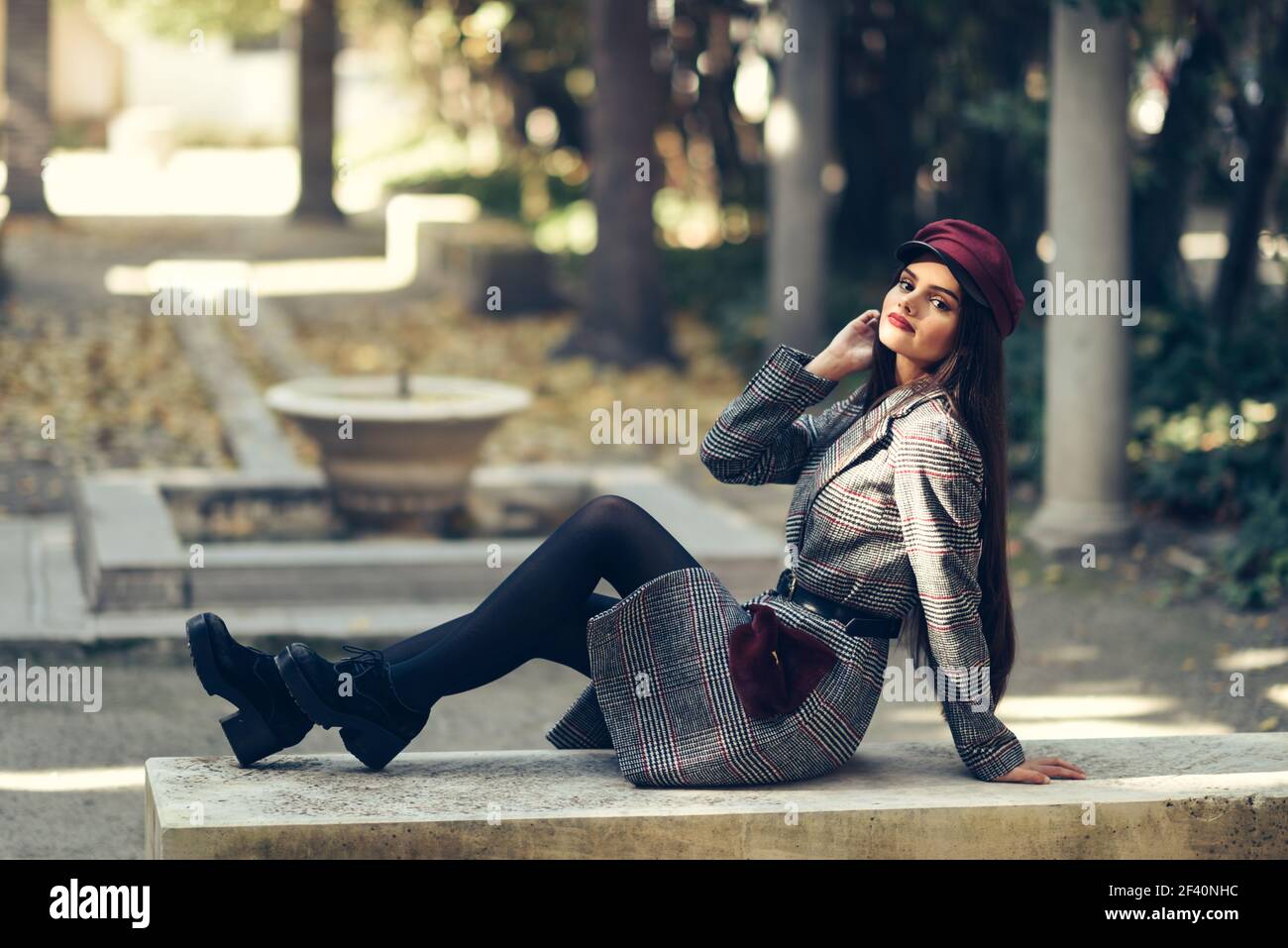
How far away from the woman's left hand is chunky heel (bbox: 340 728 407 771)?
133 centimetres

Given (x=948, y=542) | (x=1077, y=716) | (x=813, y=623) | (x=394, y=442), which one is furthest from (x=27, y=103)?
(x=948, y=542)

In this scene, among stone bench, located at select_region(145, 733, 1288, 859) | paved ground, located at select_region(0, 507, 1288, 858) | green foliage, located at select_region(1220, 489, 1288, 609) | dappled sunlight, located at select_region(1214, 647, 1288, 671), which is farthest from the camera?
green foliage, located at select_region(1220, 489, 1288, 609)

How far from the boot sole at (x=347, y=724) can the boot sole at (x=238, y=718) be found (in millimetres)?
109

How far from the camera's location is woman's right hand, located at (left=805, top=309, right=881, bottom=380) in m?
4.28

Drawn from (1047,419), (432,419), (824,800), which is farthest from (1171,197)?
(824,800)

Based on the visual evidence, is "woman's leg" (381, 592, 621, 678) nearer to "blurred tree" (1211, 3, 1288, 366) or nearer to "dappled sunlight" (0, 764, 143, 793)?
"dappled sunlight" (0, 764, 143, 793)

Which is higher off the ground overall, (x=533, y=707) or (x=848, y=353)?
(x=848, y=353)

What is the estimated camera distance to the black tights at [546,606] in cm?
413

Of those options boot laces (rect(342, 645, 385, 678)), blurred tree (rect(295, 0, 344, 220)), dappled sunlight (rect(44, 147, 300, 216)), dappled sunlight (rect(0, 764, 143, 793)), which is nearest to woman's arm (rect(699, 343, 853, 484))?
boot laces (rect(342, 645, 385, 678))

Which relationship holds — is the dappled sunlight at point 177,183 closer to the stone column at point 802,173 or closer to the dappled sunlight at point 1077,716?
the stone column at point 802,173

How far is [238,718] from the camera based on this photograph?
4078 millimetres

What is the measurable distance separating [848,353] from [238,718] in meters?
1.62

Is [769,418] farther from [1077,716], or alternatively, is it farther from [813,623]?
[1077,716]
